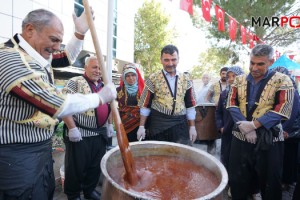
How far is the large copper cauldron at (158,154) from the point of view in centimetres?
138

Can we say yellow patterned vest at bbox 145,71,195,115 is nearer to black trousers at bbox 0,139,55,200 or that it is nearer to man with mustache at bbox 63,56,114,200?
man with mustache at bbox 63,56,114,200

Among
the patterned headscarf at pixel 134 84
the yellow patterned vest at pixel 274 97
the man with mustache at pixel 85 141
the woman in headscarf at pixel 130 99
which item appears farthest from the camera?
the patterned headscarf at pixel 134 84

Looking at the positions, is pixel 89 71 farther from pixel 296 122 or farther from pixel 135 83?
pixel 296 122

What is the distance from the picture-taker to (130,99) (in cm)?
424

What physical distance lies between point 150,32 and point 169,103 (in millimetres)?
23830

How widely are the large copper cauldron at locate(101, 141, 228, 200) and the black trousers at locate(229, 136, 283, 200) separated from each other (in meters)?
1.04

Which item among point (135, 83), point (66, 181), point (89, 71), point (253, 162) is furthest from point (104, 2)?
point (253, 162)

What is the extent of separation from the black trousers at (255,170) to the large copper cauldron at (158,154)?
3.42 feet

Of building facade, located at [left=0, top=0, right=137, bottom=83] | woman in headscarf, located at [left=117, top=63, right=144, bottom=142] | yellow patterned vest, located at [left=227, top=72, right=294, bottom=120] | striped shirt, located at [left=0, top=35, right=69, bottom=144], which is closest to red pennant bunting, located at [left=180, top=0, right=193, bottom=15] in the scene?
building facade, located at [left=0, top=0, right=137, bottom=83]

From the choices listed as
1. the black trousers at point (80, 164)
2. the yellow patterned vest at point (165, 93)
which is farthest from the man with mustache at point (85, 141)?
the yellow patterned vest at point (165, 93)

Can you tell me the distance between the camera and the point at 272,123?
2.50 m

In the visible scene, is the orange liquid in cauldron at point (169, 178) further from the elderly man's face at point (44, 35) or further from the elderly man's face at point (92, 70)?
the elderly man's face at point (92, 70)

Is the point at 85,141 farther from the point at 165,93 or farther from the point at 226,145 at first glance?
the point at 226,145

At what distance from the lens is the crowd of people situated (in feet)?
5.08
